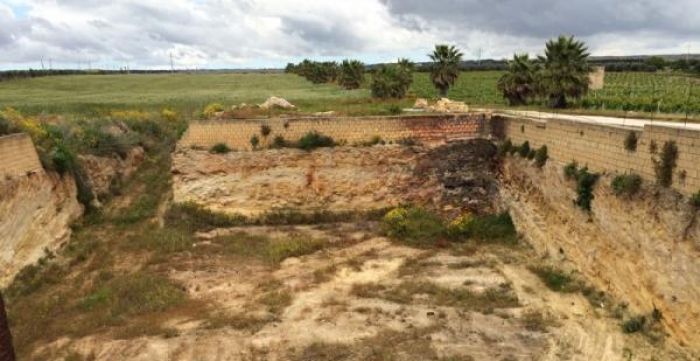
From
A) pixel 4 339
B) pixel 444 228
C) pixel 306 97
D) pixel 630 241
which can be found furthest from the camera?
pixel 306 97

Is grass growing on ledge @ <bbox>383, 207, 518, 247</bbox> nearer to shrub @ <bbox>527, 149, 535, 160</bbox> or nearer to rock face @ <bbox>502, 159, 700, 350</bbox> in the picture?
rock face @ <bbox>502, 159, 700, 350</bbox>

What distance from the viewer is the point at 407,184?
77.9 feet

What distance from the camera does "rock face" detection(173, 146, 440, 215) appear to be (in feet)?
77.1

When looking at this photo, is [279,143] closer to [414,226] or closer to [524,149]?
[414,226]

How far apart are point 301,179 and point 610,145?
12.4 metres

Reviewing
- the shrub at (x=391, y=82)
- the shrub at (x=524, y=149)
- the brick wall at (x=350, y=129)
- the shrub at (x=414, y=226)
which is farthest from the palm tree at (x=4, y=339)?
the shrub at (x=391, y=82)

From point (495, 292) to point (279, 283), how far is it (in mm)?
6454

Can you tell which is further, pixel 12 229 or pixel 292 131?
pixel 292 131

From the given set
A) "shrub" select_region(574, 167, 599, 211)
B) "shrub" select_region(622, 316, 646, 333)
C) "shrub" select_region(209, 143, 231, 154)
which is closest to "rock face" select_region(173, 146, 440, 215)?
"shrub" select_region(209, 143, 231, 154)

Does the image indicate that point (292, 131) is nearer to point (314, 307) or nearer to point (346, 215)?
point (346, 215)

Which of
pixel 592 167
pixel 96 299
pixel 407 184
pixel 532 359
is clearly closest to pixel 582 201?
pixel 592 167

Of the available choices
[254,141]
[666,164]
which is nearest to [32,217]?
[254,141]

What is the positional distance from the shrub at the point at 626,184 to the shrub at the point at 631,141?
69 centimetres

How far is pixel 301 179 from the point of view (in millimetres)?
23766
